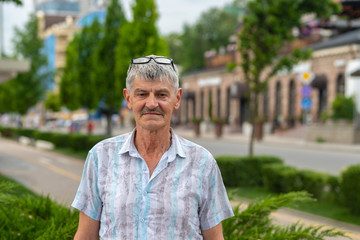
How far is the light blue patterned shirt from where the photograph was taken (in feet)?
8.21

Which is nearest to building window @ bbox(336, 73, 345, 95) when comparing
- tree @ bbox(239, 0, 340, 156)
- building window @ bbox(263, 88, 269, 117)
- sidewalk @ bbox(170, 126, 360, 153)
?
sidewalk @ bbox(170, 126, 360, 153)

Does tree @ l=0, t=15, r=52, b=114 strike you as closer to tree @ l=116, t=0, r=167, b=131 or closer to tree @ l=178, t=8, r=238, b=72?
tree @ l=116, t=0, r=167, b=131

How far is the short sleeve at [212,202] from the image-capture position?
262 centimetres

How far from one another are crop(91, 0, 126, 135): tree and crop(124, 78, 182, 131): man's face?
19.7 meters

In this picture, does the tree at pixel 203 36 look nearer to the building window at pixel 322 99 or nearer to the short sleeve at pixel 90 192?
the building window at pixel 322 99

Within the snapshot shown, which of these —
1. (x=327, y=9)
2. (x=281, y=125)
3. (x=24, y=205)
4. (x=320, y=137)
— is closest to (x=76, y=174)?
(x=327, y=9)

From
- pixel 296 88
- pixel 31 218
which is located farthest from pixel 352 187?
pixel 296 88

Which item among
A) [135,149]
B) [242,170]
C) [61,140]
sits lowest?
[61,140]

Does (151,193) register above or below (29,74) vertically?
below

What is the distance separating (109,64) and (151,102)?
21882 millimetres

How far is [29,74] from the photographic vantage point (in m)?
36.4

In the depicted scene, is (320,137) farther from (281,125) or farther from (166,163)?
(166,163)

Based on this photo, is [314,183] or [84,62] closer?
[314,183]

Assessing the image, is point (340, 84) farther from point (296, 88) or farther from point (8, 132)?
point (8, 132)
